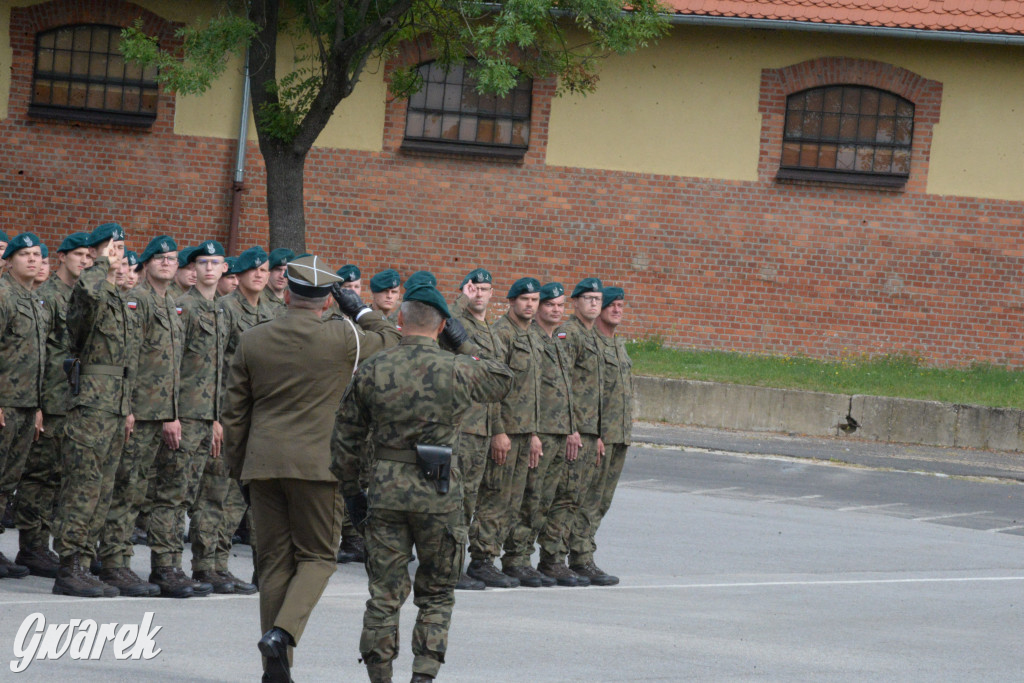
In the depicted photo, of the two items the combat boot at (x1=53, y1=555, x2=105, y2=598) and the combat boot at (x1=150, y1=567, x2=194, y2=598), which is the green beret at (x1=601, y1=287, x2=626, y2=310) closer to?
the combat boot at (x1=150, y1=567, x2=194, y2=598)

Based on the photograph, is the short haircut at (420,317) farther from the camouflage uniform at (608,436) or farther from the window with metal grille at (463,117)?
the window with metal grille at (463,117)

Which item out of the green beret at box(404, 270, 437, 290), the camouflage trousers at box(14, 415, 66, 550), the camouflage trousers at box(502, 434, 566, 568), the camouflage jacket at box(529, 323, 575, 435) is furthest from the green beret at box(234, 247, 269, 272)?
the green beret at box(404, 270, 437, 290)

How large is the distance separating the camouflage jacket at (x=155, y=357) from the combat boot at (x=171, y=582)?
2.93 feet

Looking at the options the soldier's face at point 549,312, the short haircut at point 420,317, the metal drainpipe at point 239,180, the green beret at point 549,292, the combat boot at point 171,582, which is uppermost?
the metal drainpipe at point 239,180

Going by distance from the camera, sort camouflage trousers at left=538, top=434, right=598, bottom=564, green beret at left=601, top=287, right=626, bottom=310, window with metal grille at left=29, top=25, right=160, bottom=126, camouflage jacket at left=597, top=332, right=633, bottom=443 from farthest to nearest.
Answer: window with metal grille at left=29, top=25, right=160, bottom=126
green beret at left=601, top=287, right=626, bottom=310
camouflage jacket at left=597, top=332, right=633, bottom=443
camouflage trousers at left=538, top=434, right=598, bottom=564

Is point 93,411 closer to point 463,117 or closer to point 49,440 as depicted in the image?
point 49,440

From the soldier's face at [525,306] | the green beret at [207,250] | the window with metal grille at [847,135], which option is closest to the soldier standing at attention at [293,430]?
the green beret at [207,250]

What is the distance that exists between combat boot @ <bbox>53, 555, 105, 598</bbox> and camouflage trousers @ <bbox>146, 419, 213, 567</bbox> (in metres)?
0.41

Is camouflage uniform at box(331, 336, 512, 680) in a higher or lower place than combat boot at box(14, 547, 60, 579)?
higher

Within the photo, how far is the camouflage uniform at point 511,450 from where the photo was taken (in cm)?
943

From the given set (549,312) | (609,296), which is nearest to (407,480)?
(549,312)

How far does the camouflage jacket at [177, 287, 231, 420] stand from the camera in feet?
28.4

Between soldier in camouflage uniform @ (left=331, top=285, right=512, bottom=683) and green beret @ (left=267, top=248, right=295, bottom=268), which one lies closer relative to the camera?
soldier in camouflage uniform @ (left=331, top=285, right=512, bottom=683)

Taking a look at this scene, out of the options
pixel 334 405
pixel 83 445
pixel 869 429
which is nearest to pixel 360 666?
pixel 334 405
